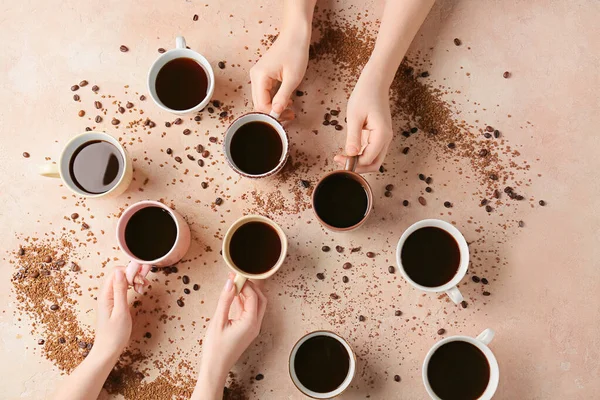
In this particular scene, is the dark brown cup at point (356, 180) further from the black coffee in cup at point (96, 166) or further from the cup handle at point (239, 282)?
the black coffee in cup at point (96, 166)

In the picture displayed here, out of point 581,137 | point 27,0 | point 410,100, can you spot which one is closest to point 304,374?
point 410,100

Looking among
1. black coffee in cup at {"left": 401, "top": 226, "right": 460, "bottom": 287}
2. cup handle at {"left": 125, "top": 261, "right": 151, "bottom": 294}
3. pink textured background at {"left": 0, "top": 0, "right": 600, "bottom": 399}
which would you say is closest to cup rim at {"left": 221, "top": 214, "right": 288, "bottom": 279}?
pink textured background at {"left": 0, "top": 0, "right": 600, "bottom": 399}

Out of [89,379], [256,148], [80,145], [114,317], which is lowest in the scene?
[89,379]

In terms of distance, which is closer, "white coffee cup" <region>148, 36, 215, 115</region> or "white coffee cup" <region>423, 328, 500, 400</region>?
"white coffee cup" <region>423, 328, 500, 400</region>

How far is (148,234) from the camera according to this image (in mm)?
1436

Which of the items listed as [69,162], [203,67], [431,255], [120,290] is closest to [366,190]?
[431,255]

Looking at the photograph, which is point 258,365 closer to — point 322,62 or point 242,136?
point 242,136

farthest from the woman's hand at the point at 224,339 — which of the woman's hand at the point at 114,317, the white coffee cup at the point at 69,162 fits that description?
the white coffee cup at the point at 69,162

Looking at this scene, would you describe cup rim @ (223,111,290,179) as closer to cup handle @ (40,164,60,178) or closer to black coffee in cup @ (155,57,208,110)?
black coffee in cup @ (155,57,208,110)

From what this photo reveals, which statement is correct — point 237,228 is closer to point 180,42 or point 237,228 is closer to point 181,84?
point 181,84

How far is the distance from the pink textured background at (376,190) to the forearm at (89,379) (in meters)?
0.11

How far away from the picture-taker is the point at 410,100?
1533mm

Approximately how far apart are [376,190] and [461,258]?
0.31 m

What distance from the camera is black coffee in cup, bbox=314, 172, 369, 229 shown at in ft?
4.61
